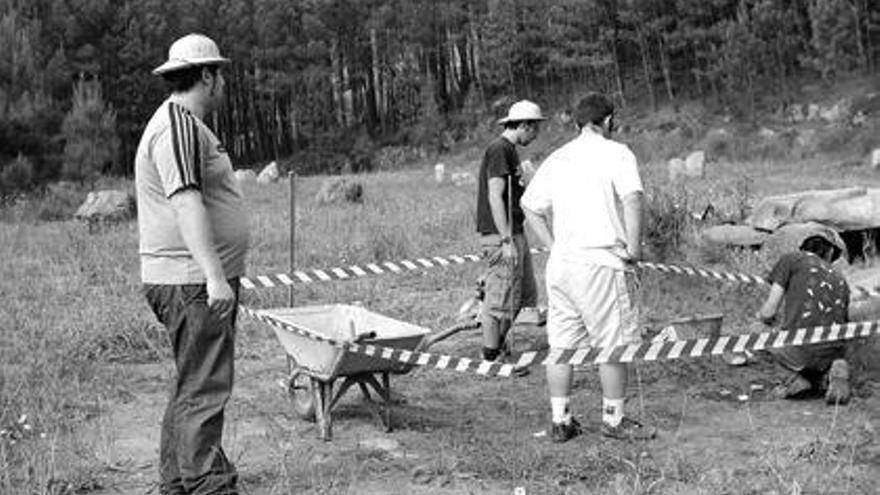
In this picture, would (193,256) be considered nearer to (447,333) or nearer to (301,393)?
(301,393)

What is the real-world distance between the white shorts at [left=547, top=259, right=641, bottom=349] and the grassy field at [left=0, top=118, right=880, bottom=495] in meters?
0.55

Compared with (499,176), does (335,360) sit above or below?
below

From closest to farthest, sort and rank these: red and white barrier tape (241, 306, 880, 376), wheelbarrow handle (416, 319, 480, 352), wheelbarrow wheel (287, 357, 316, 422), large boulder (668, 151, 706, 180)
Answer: red and white barrier tape (241, 306, 880, 376), wheelbarrow wheel (287, 357, 316, 422), wheelbarrow handle (416, 319, 480, 352), large boulder (668, 151, 706, 180)

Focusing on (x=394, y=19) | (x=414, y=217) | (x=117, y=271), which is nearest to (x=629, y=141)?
(x=394, y=19)

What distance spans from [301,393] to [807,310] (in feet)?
9.99

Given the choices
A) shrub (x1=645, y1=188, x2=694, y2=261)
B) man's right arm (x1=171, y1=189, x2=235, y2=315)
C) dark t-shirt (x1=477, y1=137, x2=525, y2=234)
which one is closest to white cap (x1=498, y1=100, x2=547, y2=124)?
dark t-shirt (x1=477, y1=137, x2=525, y2=234)

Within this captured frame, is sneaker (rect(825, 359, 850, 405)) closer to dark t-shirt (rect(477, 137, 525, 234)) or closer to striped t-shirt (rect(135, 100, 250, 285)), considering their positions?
dark t-shirt (rect(477, 137, 525, 234))

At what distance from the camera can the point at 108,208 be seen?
68.3ft

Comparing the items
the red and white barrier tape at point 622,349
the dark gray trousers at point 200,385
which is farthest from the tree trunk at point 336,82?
the dark gray trousers at point 200,385

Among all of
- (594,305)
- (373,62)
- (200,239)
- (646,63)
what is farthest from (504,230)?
(373,62)

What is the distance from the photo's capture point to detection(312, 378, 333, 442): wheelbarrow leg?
20.2 feet

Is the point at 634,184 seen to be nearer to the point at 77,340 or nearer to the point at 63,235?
the point at 77,340

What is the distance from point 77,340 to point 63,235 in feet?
30.8

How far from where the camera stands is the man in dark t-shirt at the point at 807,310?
6.92 m
